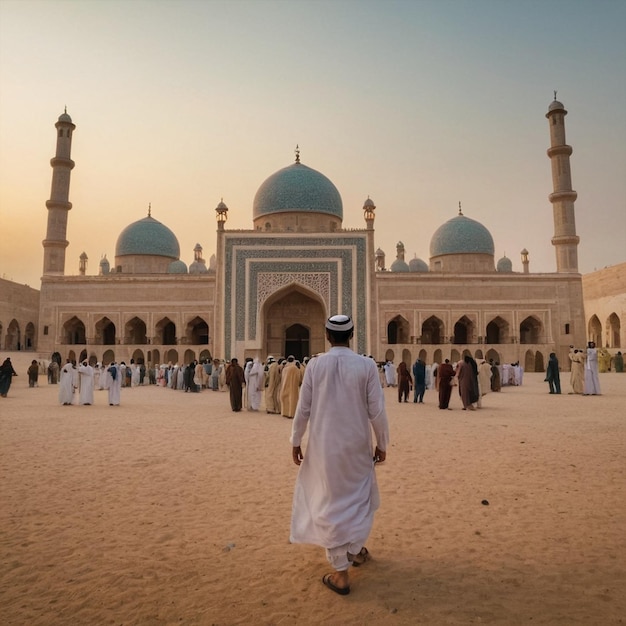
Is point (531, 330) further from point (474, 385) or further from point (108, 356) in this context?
point (108, 356)

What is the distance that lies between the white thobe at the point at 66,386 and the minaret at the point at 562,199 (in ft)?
70.8

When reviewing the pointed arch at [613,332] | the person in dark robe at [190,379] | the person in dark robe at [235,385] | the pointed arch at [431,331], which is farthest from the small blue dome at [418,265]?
the person in dark robe at [235,385]

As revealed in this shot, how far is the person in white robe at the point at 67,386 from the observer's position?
11.1 m

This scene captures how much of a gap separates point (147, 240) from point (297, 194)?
1041cm

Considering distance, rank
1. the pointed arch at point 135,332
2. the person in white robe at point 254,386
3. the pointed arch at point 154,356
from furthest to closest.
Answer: the pointed arch at point 135,332 < the pointed arch at point 154,356 < the person in white robe at point 254,386

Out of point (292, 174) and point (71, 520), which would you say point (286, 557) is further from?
point (292, 174)

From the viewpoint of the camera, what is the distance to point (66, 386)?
11.1 m

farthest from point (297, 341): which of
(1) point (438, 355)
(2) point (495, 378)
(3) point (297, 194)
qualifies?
(2) point (495, 378)

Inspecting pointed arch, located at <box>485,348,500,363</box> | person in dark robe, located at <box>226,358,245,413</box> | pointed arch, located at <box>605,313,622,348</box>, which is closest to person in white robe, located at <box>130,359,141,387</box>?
person in dark robe, located at <box>226,358,245,413</box>

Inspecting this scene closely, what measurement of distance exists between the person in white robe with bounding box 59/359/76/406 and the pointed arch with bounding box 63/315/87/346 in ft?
46.6

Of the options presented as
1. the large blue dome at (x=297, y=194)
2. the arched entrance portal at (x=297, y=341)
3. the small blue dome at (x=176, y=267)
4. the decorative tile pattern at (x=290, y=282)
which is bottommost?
the arched entrance portal at (x=297, y=341)

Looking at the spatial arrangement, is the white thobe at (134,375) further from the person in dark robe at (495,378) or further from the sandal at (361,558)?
the sandal at (361,558)

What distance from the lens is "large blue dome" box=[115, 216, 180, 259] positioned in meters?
29.7

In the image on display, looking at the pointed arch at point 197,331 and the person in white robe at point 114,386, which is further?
the pointed arch at point 197,331
